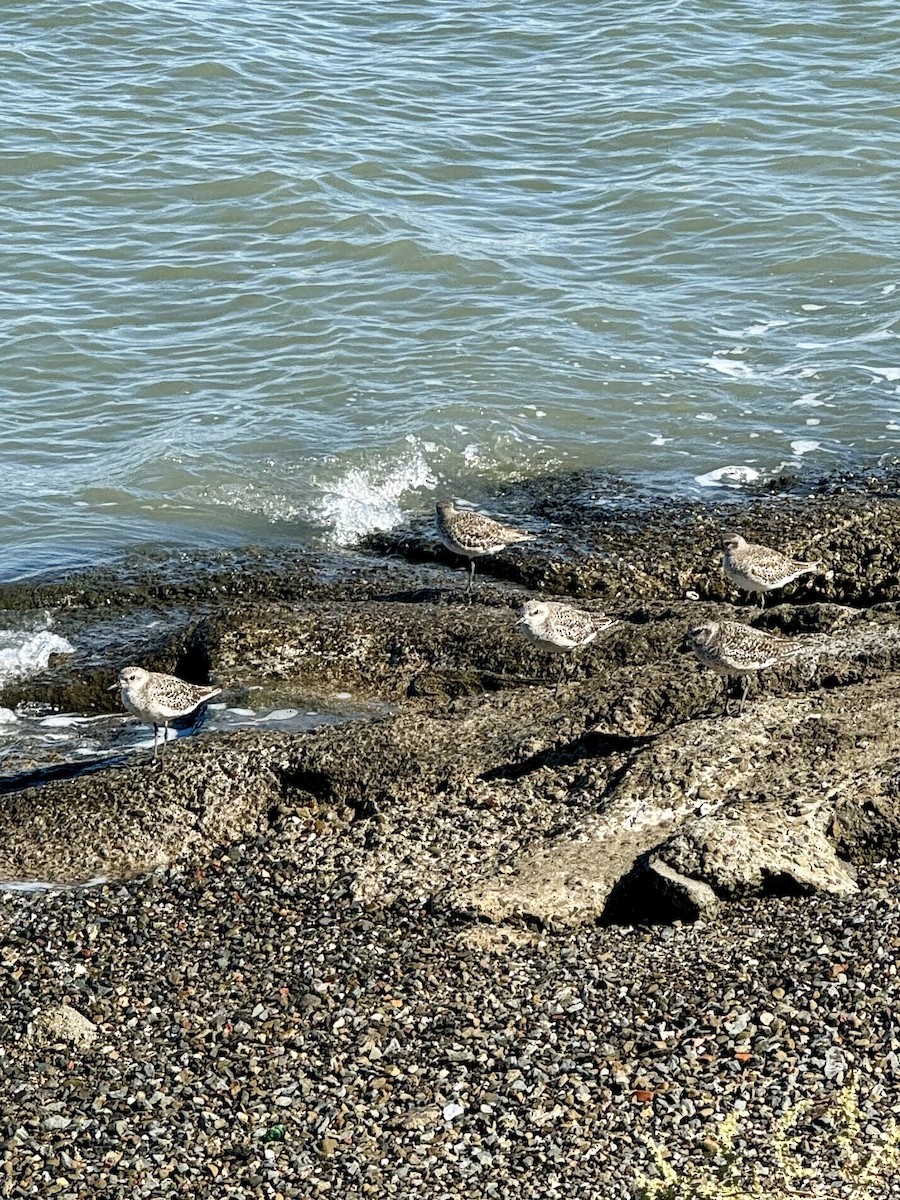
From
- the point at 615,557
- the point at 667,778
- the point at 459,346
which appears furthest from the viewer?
the point at 459,346

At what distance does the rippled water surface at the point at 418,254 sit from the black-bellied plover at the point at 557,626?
4.41 m

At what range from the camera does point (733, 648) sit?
10062 mm

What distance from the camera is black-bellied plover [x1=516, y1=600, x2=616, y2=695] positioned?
10891 millimetres

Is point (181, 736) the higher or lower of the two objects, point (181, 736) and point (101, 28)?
the lower

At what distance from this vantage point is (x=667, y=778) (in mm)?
9406

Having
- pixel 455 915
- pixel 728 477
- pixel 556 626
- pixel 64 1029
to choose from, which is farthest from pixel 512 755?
pixel 728 477

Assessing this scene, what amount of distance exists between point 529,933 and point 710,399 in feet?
34.6

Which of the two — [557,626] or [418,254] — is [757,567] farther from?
[418,254]

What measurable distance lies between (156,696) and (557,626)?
105 inches

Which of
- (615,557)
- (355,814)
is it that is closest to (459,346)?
(615,557)

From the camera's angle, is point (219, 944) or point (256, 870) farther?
point (256, 870)

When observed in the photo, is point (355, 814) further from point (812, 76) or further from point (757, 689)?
point (812, 76)

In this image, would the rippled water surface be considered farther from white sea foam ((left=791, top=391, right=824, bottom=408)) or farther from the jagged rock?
the jagged rock

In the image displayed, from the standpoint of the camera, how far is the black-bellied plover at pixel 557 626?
10891mm
